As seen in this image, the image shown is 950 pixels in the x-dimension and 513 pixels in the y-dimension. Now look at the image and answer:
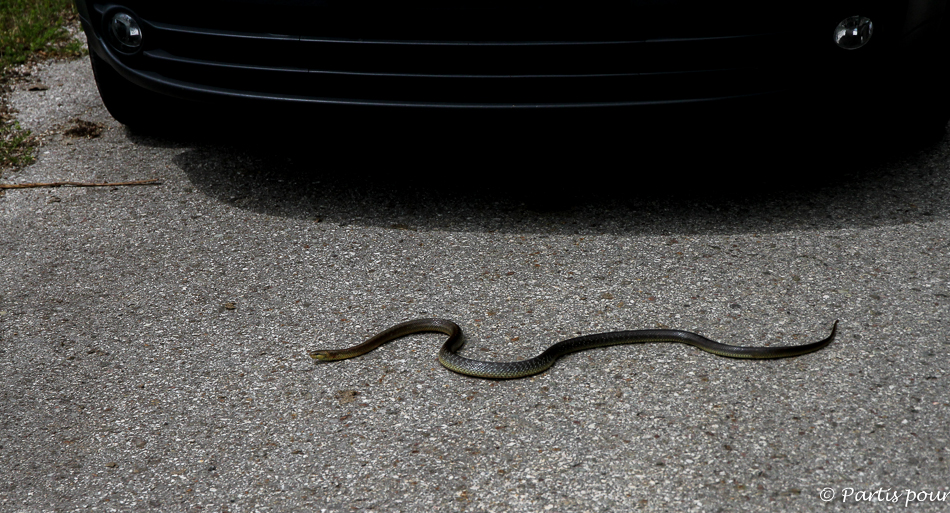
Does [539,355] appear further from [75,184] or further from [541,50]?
[75,184]

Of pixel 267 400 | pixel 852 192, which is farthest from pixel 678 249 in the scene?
pixel 267 400

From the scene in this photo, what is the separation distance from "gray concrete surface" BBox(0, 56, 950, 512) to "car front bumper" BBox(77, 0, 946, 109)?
609 mm

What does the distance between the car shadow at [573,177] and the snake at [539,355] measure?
2.63ft

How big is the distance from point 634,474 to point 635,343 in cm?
74

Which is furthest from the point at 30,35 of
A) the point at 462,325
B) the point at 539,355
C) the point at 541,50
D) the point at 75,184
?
the point at 539,355

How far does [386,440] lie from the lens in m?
2.63

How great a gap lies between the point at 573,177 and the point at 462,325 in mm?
1352

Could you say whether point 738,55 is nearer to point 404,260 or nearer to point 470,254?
point 470,254

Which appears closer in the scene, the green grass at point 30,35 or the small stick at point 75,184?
the small stick at point 75,184

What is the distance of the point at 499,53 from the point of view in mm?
3473

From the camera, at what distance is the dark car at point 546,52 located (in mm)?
3432

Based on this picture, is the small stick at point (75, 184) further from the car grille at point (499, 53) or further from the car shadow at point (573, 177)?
the car grille at point (499, 53)

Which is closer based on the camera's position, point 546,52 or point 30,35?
point 546,52

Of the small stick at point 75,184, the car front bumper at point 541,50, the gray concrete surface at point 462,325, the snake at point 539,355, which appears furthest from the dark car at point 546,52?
the snake at point 539,355
